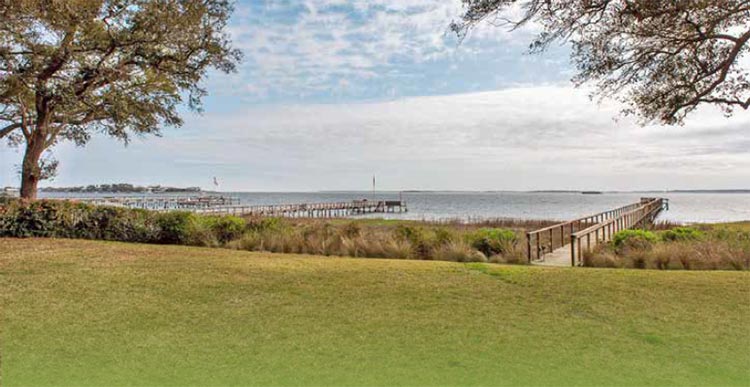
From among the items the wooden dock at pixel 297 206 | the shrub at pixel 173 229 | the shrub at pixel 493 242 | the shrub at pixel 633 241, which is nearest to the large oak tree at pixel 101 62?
the shrub at pixel 173 229

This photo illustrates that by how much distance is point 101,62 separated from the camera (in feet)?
45.1

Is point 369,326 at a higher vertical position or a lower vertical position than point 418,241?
lower

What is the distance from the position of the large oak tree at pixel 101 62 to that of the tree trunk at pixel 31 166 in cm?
3

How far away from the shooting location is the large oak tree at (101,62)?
40.8ft

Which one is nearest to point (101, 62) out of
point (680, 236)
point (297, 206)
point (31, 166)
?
point (31, 166)

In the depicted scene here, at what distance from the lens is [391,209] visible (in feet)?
240

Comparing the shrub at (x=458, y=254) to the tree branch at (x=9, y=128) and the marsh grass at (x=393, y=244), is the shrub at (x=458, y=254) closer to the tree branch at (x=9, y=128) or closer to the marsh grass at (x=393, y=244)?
the marsh grass at (x=393, y=244)

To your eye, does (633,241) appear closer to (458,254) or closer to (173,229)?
(458,254)

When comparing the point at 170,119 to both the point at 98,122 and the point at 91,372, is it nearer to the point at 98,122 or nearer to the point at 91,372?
the point at 98,122

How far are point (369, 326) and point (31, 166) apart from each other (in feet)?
47.9

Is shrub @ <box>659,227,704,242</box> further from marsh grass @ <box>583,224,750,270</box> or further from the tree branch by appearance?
the tree branch

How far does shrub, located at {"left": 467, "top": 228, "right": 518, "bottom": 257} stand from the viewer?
39.1ft

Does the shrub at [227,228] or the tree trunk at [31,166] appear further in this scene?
the tree trunk at [31,166]

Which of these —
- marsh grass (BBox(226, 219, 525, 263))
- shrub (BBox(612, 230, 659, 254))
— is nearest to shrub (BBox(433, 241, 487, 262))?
marsh grass (BBox(226, 219, 525, 263))
